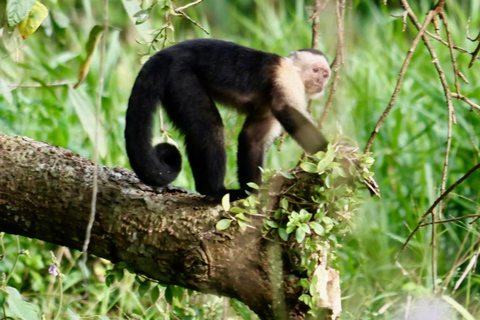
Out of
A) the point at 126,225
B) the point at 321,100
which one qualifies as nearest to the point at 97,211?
the point at 126,225

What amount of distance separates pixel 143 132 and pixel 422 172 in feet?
7.70

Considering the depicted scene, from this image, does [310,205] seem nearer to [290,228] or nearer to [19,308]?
[290,228]

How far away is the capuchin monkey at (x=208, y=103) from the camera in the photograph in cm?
238

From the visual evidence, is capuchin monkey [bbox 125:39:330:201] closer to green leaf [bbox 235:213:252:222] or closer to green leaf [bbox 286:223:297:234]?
green leaf [bbox 235:213:252:222]

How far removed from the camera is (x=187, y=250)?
6.87ft

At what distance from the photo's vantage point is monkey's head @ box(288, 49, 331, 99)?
2.91m

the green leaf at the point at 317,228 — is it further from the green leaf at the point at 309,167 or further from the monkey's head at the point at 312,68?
the monkey's head at the point at 312,68

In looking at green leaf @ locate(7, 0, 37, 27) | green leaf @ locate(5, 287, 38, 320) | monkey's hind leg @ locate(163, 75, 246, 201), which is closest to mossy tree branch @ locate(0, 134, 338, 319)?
monkey's hind leg @ locate(163, 75, 246, 201)

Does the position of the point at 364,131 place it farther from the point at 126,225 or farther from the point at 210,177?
the point at 126,225

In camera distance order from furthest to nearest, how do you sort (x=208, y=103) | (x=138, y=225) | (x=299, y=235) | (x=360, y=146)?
(x=360, y=146) → (x=208, y=103) → (x=138, y=225) → (x=299, y=235)

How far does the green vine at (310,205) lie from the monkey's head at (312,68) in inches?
36.7

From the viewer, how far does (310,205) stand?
80.0 inches

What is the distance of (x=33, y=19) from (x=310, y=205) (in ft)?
4.21

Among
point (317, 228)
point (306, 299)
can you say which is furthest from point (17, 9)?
point (306, 299)
